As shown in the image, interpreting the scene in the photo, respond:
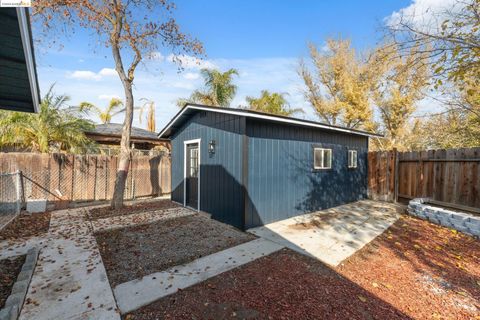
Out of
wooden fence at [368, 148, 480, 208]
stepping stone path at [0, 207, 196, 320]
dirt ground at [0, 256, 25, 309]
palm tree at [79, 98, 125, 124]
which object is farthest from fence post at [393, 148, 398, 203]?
palm tree at [79, 98, 125, 124]

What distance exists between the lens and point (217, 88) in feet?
51.1

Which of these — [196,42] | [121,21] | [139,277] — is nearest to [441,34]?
[139,277]

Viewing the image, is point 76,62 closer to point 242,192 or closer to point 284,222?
point 242,192

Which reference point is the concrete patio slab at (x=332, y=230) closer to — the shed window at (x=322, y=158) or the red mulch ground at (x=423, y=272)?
the red mulch ground at (x=423, y=272)

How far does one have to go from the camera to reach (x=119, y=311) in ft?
7.64

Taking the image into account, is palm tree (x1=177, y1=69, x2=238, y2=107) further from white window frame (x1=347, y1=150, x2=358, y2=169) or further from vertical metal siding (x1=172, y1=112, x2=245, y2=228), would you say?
white window frame (x1=347, y1=150, x2=358, y2=169)

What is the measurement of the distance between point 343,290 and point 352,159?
6449 millimetres

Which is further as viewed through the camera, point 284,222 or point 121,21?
point 121,21

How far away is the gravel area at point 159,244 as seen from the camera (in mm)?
3301

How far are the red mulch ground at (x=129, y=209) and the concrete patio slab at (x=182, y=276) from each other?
3927 mm

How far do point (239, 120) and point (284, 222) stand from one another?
2746mm

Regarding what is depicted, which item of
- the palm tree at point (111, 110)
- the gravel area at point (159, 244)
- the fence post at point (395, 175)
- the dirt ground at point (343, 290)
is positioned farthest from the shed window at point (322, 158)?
the palm tree at point (111, 110)

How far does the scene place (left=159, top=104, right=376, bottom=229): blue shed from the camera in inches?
203

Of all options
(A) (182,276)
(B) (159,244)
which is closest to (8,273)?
(B) (159,244)
